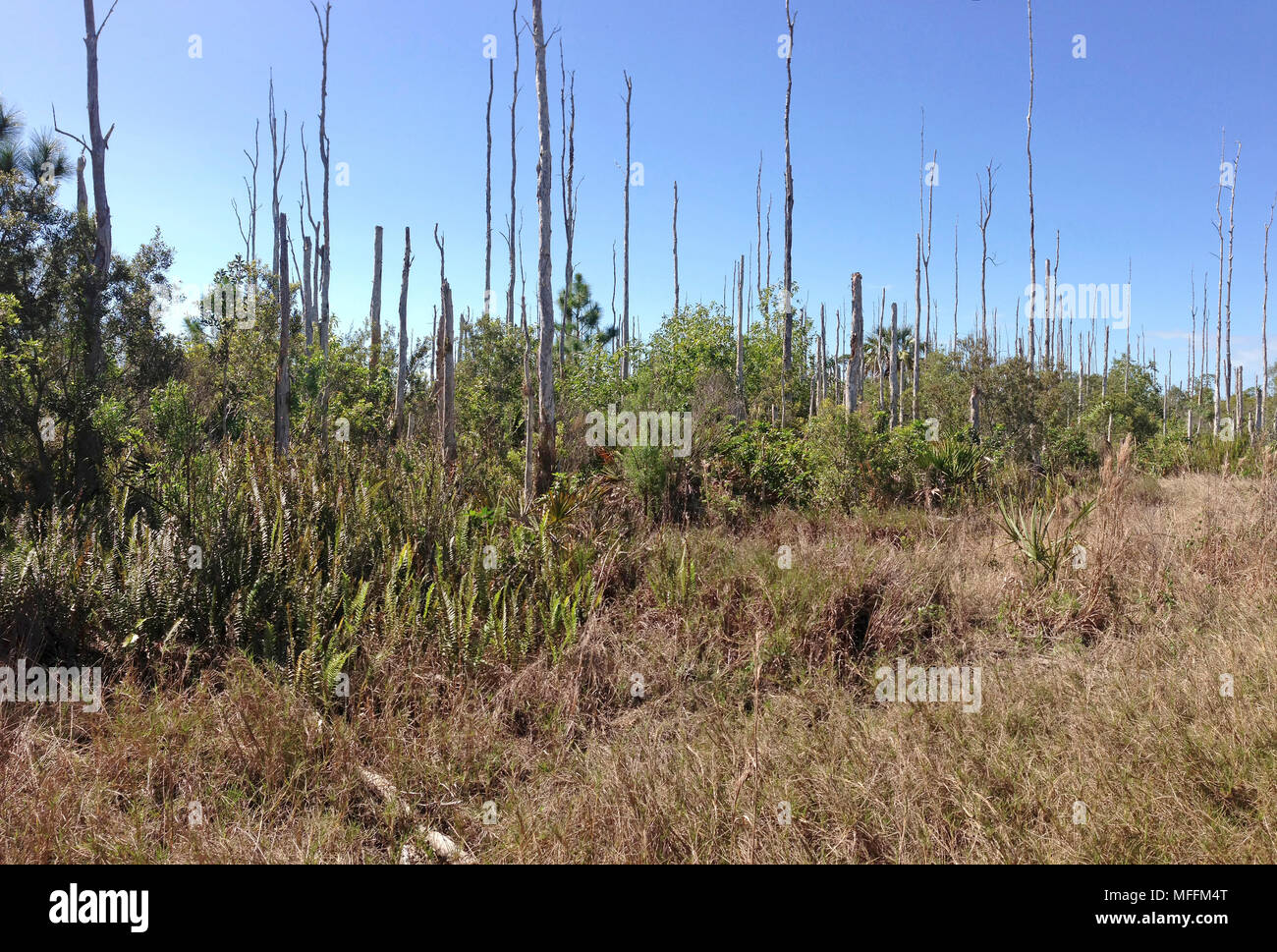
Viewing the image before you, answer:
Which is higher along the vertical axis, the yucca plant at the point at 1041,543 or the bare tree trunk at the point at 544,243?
the bare tree trunk at the point at 544,243

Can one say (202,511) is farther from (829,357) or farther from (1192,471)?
(829,357)

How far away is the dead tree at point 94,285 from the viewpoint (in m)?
6.16

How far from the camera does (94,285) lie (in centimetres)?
843

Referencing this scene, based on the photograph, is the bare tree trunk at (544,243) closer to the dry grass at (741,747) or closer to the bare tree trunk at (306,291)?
the dry grass at (741,747)

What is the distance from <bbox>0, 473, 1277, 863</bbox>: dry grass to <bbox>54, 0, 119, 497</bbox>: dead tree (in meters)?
3.35

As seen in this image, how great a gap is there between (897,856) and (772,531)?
4686 millimetres

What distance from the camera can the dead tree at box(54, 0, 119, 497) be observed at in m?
6.16

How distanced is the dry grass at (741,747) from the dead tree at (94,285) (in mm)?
3354

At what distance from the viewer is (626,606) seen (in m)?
5.22

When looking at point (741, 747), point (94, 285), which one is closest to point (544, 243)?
point (94, 285)

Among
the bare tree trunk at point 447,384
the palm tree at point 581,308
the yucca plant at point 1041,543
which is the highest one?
the palm tree at point 581,308

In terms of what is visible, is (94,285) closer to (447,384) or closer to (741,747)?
(447,384)

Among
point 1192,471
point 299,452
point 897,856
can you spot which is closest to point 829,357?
point 1192,471

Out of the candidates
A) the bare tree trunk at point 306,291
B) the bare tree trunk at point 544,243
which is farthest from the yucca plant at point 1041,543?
the bare tree trunk at point 306,291
